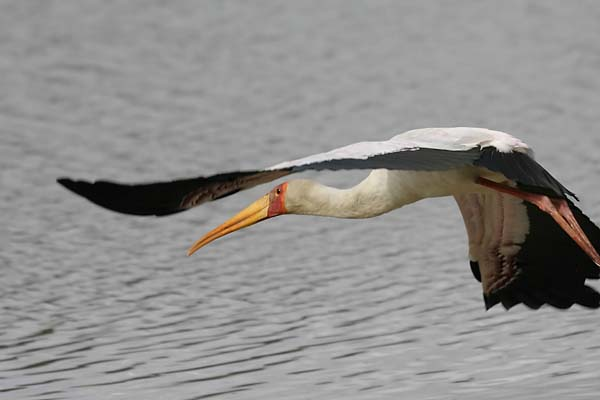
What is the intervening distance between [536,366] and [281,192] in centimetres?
214

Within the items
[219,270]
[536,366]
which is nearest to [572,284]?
[536,366]

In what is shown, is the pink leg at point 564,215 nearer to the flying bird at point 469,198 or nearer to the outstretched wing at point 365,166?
the flying bird at point 469,198

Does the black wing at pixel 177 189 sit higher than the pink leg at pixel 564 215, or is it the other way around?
the black wing at pixel 177 189

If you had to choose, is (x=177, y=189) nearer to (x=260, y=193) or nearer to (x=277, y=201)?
(x=277, y=201)

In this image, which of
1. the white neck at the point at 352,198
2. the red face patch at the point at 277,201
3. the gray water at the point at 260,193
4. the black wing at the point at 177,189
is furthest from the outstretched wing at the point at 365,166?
the gray water at the point at 260,193

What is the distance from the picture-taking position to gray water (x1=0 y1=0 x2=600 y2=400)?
12328mm

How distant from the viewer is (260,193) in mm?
17016

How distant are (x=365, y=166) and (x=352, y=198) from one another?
5.29ft

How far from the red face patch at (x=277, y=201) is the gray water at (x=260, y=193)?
1.19 metres

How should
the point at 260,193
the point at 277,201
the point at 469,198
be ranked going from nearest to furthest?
the point at 277,201, the point at 469,198, the point at 260,193

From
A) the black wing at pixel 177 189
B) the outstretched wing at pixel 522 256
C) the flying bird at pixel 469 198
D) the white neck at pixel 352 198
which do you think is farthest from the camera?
the outstretched wing at pixel 522 256

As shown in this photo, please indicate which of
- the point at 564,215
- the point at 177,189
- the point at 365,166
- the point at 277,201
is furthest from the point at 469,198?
the point at 177,189

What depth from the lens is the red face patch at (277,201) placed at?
11.6m

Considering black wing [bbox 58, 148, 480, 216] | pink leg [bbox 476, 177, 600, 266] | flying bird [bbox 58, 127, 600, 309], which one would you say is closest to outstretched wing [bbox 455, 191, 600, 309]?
flying bird [bbox 58, 127, 600, 309]
